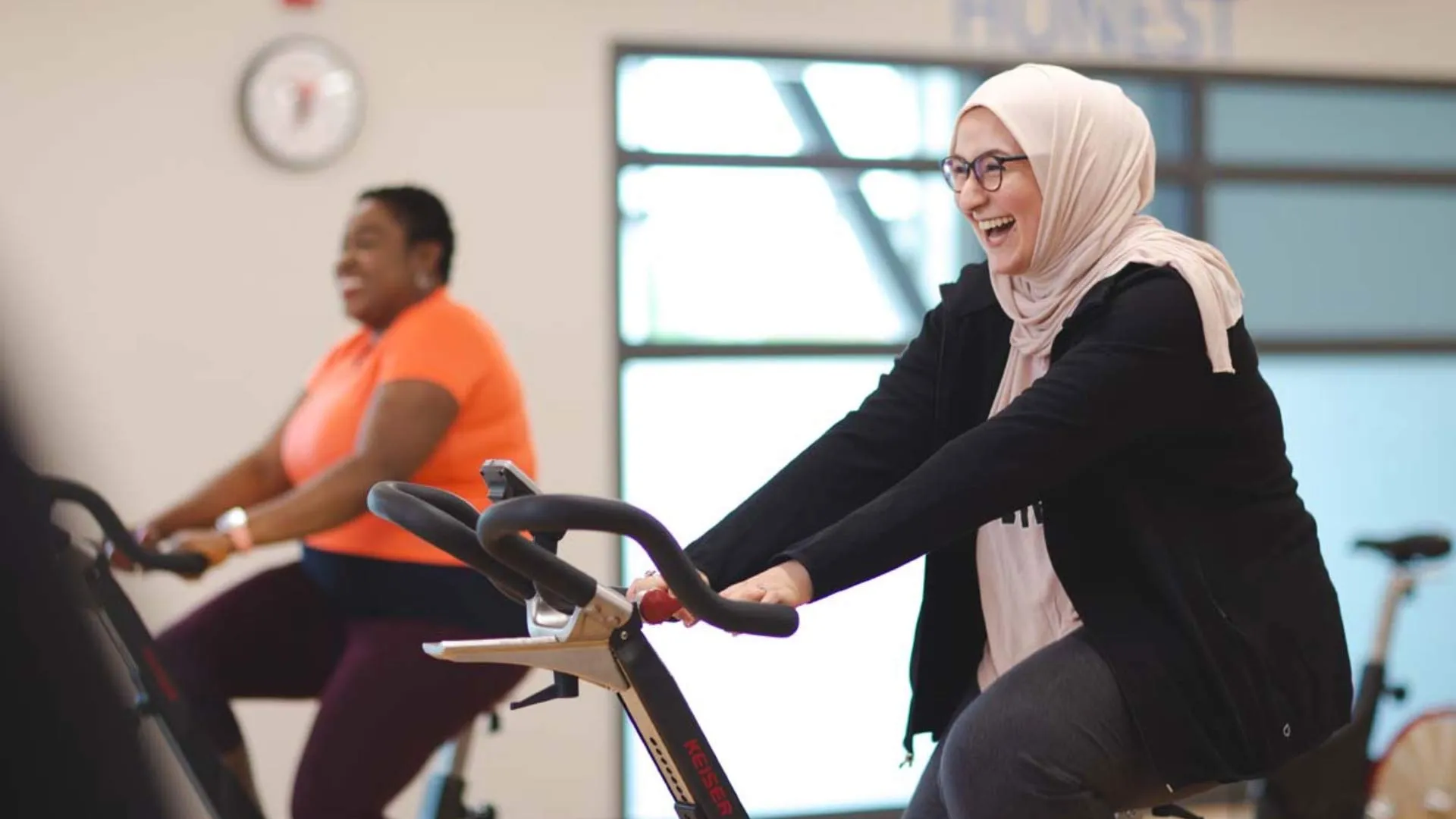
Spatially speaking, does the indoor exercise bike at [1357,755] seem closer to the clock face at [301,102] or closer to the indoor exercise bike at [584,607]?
the indoor exercise bike at [584,607]

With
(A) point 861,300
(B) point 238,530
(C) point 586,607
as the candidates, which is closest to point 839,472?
(C) point 586,607

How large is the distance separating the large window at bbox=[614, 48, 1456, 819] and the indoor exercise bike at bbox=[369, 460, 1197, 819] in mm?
2971

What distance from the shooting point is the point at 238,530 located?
97.1 inches

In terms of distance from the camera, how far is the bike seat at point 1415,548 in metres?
3.60

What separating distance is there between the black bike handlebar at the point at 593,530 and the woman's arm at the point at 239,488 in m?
1.76

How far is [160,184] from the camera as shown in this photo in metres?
3.94

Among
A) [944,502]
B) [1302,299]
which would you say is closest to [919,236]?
[1302,299]

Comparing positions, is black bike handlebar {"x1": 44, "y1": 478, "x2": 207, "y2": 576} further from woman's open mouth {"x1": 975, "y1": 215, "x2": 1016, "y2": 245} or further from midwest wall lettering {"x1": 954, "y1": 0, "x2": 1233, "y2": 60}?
midwest wall lettering {"x1": 954, "y1": 0, "x2": 1233, "y2": 60}

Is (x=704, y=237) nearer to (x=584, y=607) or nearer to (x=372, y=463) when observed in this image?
(x=372, y=463)

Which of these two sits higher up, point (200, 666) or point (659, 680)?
point (659, 680)

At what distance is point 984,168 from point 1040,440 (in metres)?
0.35

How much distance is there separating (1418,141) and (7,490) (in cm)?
527

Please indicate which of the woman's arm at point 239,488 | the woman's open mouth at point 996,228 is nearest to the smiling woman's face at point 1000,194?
the woman's open mouth at point 996,228

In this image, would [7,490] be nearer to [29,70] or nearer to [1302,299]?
[29,70]
